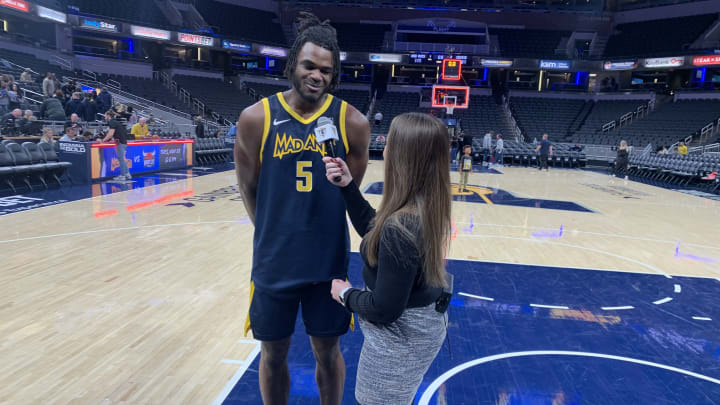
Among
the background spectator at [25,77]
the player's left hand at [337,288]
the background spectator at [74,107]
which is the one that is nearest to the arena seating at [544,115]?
the background spectator at [74,107]

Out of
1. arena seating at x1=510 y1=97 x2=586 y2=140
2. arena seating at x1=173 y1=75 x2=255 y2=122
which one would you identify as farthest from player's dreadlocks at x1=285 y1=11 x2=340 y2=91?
arena seating at x1=510 y1=97 x2=586 y2=140

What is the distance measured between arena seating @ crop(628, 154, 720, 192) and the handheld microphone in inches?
640

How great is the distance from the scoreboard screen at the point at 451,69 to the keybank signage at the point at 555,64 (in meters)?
8.25

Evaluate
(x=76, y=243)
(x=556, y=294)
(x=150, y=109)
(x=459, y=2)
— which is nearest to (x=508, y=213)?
(x=556, y=294)

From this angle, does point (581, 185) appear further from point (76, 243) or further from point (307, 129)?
point (307, 129)

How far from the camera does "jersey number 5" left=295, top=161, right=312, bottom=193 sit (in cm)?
192

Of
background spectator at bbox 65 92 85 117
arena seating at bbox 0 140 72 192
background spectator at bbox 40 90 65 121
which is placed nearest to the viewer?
arena seating at bbox 0 140 72 192

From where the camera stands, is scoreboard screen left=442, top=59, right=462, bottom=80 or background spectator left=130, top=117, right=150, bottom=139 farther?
scoreboard screen left=442, top=59, right=462, bottom=80

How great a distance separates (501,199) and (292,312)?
32.2 ft

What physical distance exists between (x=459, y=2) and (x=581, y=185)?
937 inches

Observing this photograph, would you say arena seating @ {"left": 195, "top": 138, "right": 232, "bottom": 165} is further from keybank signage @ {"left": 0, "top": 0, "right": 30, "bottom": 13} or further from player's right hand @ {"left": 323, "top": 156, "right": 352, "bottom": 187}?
player's right hand @ {"left": 323, "top": 156, "right": 352, "bottom": 187}

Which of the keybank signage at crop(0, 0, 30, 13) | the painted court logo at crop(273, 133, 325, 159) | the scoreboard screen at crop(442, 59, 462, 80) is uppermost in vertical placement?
the keybank signage at crop(0, 0, 30, 13)

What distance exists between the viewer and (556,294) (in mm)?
4699

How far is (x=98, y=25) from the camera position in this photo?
2572 centimetres
